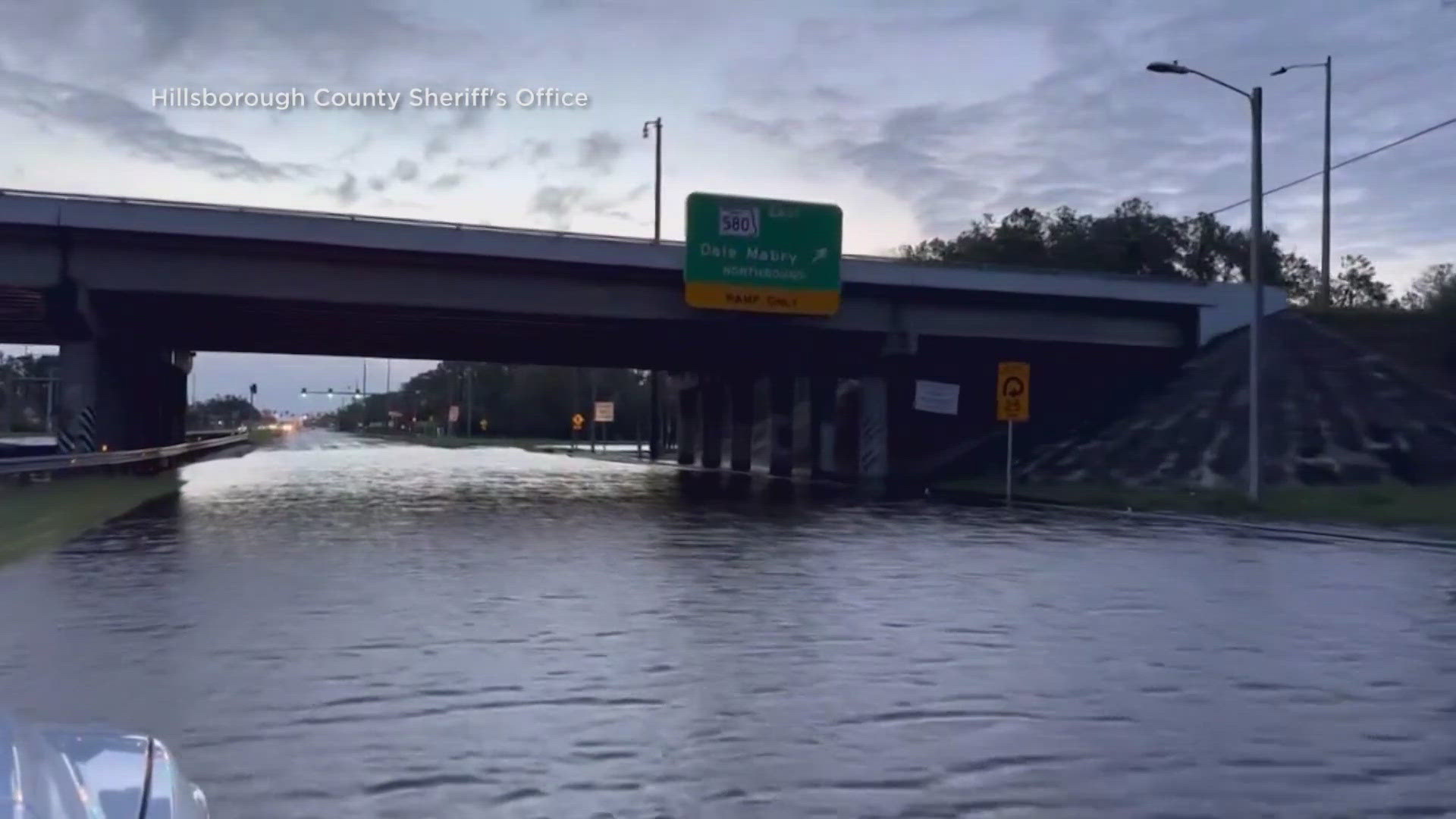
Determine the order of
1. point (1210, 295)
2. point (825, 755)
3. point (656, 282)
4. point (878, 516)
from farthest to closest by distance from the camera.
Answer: point (1210, 295) → point (656, 282) → point (878, 516) → point (825, 755)

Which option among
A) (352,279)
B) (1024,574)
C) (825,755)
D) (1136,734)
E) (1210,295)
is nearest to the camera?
(825,755)

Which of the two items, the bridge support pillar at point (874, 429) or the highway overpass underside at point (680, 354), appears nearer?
the highway overpass underside at point (680, 354)

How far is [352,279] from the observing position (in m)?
39.5

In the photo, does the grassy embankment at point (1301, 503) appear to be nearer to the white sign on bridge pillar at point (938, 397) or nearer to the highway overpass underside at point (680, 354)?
the white sign on bridge pillar at point (938, 397)

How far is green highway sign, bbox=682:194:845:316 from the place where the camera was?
42250 mm

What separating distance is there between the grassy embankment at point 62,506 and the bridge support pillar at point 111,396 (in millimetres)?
1817

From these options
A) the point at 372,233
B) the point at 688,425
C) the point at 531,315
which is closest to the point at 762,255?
the point at 531,315

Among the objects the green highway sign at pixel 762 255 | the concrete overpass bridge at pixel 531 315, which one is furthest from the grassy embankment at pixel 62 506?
the green highway sign at pixel 762 255

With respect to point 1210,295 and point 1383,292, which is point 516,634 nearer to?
point 1210,295

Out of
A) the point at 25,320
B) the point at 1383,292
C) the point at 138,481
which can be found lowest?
the point at 138,481

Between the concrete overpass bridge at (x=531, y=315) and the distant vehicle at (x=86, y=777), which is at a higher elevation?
the concrete overpass bridge at (x=531, y=315)

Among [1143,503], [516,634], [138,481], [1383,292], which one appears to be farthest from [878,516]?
[1383,292]

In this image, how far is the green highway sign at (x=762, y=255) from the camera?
42.2m

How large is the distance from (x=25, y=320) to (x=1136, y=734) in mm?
48318
